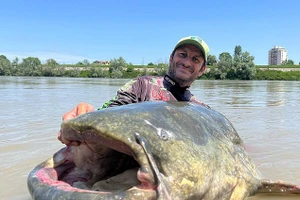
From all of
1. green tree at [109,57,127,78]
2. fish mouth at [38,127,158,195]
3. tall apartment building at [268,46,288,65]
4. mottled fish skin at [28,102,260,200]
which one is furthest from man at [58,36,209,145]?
tall apartment building at [268,46,288,65]

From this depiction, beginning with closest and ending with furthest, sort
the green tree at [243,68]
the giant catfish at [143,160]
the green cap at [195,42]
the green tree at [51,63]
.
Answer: the giant catfish at [143,160] → the green cap at [195,42] → the green tree at [243,68] → the green tree at [51,63]

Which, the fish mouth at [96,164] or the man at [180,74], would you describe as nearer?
the fish mouth at [96,164]

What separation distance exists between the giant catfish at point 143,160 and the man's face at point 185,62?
1.72m

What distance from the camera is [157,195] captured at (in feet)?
5.37

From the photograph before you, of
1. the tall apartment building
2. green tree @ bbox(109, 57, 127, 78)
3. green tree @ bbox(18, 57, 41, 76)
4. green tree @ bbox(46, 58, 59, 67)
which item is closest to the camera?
green tree @ bbox(109, 57, 127, 78)

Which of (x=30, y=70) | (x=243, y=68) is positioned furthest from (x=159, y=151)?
(x=30, y=70)

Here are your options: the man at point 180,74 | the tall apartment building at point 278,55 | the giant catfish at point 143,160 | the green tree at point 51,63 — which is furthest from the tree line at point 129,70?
the tall apartment building at point 278,55

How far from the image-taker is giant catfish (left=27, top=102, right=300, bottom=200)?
1.68 meters

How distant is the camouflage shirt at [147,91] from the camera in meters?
3.62

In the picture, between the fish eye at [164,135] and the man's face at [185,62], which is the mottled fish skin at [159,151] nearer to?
the fish eye at [164,135]

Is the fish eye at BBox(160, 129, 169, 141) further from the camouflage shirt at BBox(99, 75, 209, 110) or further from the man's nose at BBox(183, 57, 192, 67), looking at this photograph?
the man's nose at BBox(183, 57, 192, 67)

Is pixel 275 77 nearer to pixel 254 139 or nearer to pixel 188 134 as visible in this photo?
pixel 254 139

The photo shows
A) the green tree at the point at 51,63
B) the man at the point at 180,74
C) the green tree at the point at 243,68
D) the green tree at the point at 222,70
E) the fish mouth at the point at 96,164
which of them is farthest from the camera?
the green tree at the point at 51,63

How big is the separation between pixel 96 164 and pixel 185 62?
2.26m
